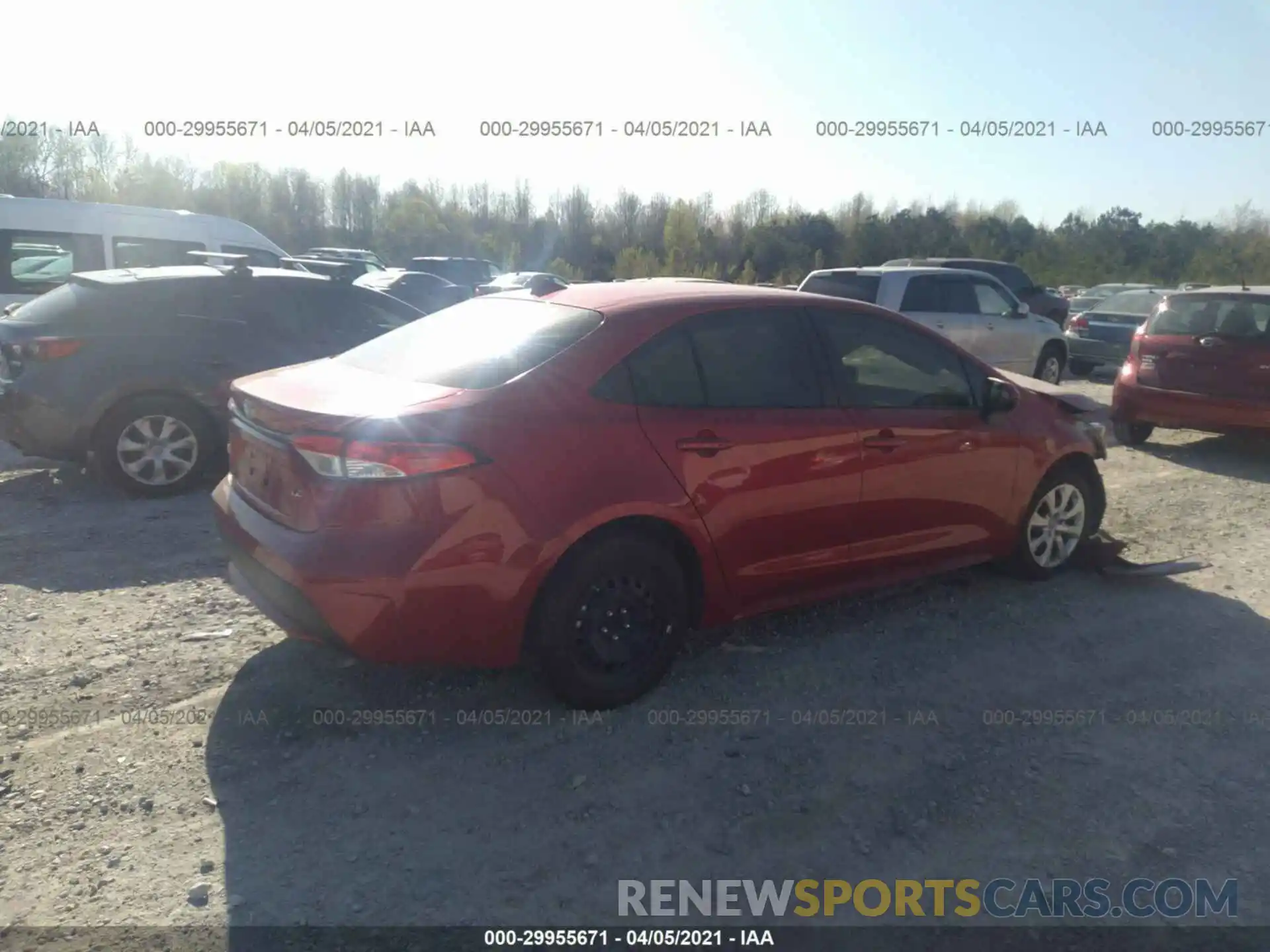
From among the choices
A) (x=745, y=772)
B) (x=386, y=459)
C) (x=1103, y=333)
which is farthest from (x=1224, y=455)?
(x=386, y=459)

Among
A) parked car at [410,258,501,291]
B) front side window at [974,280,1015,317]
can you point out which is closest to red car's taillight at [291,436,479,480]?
front side window at [974,280,1015,317]

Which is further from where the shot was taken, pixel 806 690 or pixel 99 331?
pixel 99 331

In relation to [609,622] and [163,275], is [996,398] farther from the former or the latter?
[163,275]

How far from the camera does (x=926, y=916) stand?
2949 mm

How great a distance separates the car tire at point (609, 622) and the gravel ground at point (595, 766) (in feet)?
0.52

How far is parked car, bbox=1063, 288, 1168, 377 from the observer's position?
15922 millimetres

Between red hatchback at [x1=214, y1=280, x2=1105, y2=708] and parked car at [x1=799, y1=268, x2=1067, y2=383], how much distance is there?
19.7 ft

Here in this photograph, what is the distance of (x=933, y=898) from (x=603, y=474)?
5.91 ft

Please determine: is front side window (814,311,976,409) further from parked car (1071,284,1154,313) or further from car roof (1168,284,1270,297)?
parked car (1071,284,1154,313)

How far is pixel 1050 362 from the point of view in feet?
43.2

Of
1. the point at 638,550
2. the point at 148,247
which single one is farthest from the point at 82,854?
the point at 148,247

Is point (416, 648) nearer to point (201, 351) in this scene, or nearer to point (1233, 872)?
point (1233, 872)

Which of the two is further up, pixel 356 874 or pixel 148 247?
pixel 148 247

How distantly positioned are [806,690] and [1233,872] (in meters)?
1.63
